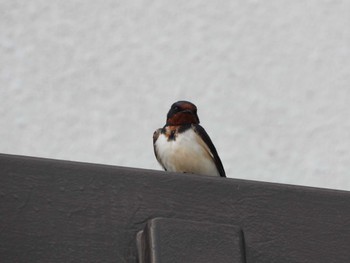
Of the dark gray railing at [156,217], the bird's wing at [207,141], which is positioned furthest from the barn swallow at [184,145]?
the dark gray railing at [156,217]

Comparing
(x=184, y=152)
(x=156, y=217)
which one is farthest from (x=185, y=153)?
(x=156, y=217)

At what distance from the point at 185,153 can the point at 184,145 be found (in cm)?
1

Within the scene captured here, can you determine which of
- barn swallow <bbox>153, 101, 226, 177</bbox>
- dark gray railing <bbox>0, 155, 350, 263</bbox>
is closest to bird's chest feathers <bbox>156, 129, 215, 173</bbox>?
barn swallow <bbox>153, 101, 226, 177</bbox>

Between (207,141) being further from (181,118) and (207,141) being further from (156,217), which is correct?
(156,217)

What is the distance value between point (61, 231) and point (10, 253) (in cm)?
6

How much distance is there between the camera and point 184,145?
1996 mm

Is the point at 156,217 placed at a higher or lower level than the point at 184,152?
lower

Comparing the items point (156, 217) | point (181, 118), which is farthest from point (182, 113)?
point (156, 217)

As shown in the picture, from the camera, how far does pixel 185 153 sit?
6.55ft

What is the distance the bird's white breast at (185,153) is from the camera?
200cm

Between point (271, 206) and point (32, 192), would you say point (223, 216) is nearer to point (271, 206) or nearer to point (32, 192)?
point (271, 206)

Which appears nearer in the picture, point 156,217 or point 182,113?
point 156,217

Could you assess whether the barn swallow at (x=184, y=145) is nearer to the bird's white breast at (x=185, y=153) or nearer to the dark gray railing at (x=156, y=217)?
the bird's white breast at (x=185, y=153)

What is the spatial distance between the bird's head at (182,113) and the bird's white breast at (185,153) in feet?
0.06
